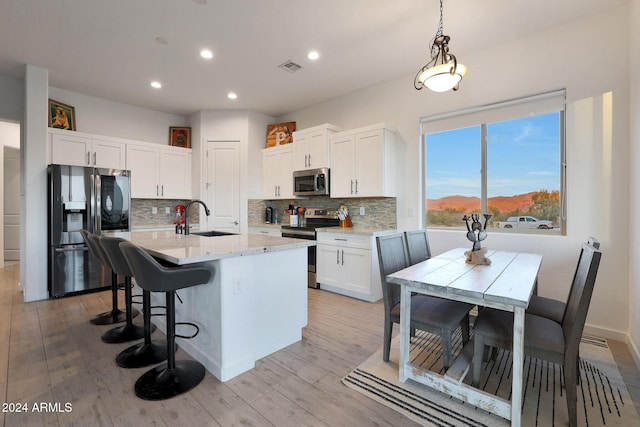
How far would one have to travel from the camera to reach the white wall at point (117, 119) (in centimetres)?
444

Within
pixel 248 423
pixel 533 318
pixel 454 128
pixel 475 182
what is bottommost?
pixel 248 423

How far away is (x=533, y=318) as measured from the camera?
1805 millimetres

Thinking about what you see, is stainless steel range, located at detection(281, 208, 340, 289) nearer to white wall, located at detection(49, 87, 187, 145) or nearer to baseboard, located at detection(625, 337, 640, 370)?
white wall, located at detection(49, 87, 187, 145)

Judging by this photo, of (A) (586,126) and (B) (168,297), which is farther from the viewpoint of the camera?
(A) (586,126)

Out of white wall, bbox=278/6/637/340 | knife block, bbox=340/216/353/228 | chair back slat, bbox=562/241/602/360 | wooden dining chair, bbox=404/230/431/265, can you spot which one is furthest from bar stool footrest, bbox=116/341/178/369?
white wall, bbox=278/6/637/340

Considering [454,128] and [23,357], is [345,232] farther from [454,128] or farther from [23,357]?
[23,357]

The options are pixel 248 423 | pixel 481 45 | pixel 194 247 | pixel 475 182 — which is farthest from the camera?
pixel 475 182

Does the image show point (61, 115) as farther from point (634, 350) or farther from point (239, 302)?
point (634, 350)

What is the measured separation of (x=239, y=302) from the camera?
2.05 meters

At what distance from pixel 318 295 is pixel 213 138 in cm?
332

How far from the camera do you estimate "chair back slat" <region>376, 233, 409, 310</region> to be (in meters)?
2.14

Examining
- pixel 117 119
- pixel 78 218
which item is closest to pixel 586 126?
pixel 78 218

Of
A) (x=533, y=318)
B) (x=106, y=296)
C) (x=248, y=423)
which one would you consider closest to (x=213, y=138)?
(x=106, y=296)

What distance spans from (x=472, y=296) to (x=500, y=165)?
7.49 ft
